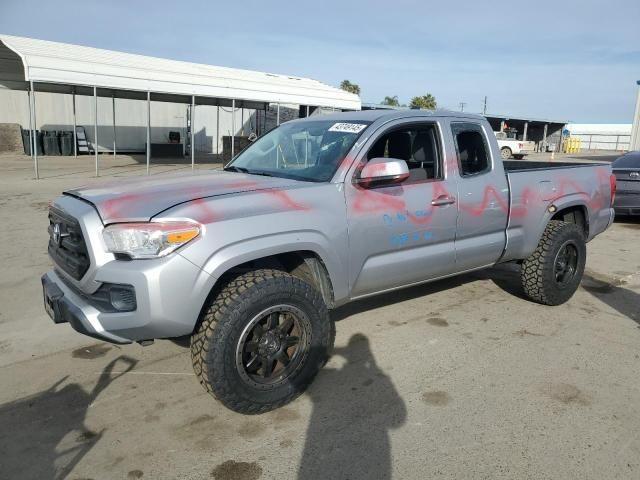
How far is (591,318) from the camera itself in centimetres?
497

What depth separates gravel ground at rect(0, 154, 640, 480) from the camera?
276 centimetres

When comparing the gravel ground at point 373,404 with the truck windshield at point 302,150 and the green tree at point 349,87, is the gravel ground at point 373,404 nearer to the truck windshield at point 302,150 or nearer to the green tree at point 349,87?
the truck windshield at point 302,150

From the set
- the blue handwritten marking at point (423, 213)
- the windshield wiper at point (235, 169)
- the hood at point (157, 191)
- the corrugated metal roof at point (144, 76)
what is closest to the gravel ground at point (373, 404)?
the blue handwritten marking at point (423, 213)

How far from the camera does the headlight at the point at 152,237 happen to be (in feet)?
9.29

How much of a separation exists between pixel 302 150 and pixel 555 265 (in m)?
2.77

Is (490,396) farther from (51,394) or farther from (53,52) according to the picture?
(53,52)

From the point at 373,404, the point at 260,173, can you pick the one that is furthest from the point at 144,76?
the point at 373,404

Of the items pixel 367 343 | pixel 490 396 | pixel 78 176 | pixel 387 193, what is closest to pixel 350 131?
pixel 387 193

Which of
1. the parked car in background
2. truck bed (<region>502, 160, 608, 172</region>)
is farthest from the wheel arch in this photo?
the parked car in background

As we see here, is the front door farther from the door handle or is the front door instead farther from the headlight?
the headlight

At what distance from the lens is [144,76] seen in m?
17.1

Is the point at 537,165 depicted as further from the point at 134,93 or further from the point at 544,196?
the point at 134,93

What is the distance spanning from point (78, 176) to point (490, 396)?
601 inches

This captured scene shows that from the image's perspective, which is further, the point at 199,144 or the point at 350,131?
the point at 199,144
